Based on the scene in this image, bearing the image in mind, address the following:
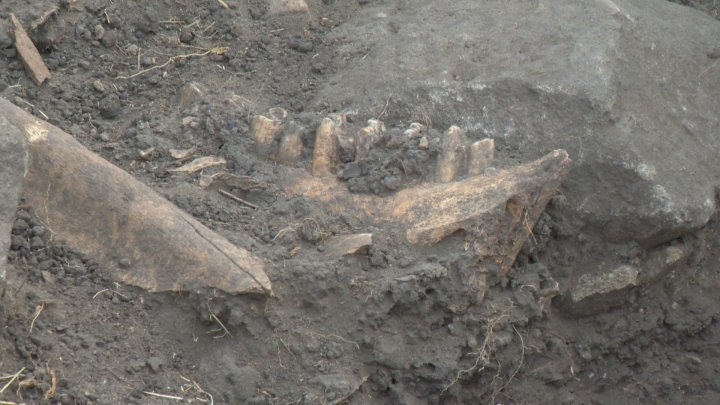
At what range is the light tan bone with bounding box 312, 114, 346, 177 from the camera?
4.36 meters

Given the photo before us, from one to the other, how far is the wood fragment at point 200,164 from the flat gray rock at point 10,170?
2.86 feet

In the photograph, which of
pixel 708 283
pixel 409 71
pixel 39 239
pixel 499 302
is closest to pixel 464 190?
pixel 499 302

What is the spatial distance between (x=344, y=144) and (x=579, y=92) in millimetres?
1061

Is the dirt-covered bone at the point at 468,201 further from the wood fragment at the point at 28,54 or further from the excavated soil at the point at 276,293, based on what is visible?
the wood fragment at the point at 28,54

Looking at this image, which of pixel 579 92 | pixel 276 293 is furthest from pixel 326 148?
pixel 579 92

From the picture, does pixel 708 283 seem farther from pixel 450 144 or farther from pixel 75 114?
pixel 75 114

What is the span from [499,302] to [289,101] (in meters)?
1.42

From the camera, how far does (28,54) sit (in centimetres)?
461

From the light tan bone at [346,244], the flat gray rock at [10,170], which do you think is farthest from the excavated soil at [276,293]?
the flat gray rock at [10,170]

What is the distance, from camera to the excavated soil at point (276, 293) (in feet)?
11.7

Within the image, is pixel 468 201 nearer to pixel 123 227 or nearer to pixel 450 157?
pixel 450 157

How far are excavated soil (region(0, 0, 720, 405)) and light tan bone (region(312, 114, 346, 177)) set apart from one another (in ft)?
0.21

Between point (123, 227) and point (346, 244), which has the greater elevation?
point (123, 227)

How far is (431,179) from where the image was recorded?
169 inches
